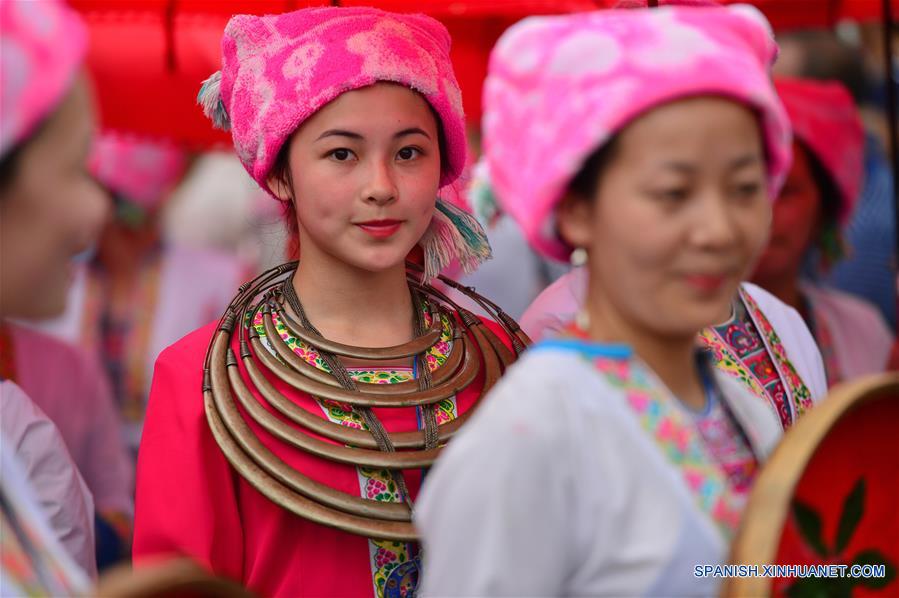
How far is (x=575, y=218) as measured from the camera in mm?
1773

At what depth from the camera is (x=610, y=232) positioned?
1.70 m

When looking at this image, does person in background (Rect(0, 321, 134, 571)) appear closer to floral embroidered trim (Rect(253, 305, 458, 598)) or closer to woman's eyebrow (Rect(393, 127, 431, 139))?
floral embroidered trim (Rect(253, 305, 458, 598))

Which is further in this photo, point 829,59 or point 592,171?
point 829,59

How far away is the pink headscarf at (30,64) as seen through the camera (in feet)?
5.13

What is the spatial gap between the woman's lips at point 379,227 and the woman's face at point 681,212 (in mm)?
756

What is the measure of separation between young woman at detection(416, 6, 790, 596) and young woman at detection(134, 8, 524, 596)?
690mm

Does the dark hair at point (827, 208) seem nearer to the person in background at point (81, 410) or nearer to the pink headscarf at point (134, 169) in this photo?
the person in background at point (81, 410)

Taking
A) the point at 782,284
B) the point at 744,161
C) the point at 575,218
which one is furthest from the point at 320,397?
the point at 782,284

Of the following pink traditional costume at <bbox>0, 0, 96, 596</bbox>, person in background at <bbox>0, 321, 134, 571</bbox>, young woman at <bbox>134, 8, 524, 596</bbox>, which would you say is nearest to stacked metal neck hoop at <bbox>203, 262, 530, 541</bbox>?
young woman at <bbox>134, 8, 524, 596</bbox>

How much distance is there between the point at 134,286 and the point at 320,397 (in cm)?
349

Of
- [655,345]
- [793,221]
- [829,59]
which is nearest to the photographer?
[655,345]

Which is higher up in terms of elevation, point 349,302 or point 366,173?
point 366,173

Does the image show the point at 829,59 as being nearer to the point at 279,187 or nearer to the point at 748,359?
the point at 748,359

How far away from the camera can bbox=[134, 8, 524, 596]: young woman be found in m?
2.34
